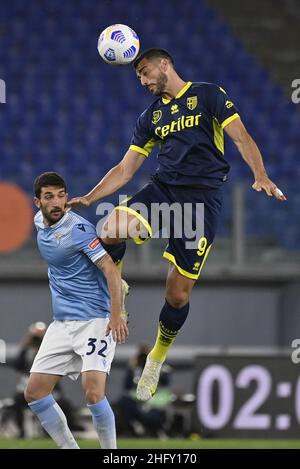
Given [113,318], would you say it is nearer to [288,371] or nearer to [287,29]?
[288,371]

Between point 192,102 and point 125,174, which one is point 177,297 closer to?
point 125,174

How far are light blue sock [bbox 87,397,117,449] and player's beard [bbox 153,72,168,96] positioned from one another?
79.4 inches

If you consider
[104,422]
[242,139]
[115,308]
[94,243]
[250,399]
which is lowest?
[250,399]

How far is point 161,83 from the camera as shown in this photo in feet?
24.3

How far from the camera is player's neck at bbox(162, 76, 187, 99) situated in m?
7.48

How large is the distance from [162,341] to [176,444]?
358 centimetres

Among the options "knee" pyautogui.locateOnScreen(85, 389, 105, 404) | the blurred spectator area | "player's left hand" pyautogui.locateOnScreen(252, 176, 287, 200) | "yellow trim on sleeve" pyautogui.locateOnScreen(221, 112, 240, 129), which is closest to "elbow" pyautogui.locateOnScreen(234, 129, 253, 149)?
"yellow trim on sleeve" pyautogui.locateOnScreen(221, 112, 240, 129)

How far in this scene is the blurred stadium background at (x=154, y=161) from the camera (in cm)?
1359

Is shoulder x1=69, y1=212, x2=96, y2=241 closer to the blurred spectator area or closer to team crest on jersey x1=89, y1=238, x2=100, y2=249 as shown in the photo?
team crest on jersey x1=89, y1=238, x2=100, y2=249

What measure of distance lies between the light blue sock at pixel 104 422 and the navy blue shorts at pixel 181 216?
1.09 meters
